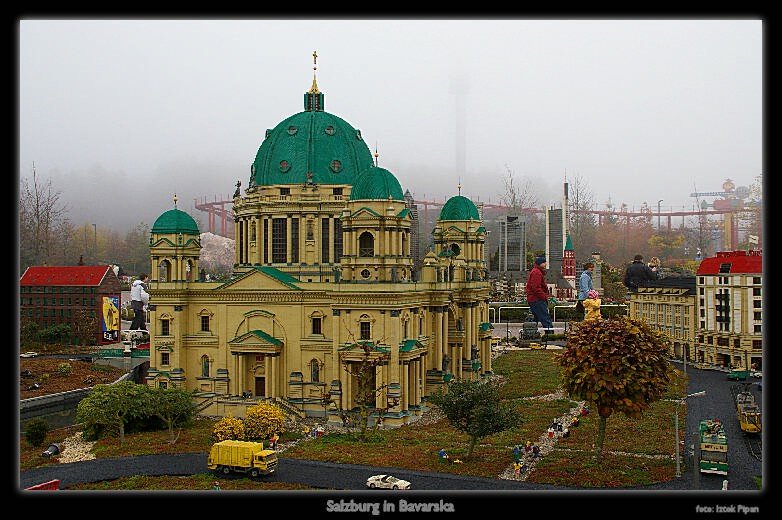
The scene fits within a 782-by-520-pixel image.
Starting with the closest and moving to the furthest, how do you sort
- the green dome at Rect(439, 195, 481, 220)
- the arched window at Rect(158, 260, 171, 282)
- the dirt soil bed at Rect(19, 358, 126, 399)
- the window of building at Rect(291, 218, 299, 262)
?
the arched window at Rect(158, 260, 171, 282) < the window of building at Rect(291, 218, 299, 262) < the dirt soil bed at Rect(19, 358, 126, 399) < the green dome at Rect(439, 195, 481, 220)

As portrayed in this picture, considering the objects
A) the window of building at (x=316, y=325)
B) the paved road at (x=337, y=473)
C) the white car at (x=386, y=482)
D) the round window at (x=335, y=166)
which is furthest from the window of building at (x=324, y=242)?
the white car at (x=386, y=482)

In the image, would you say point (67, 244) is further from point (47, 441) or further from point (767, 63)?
point (767, 63)

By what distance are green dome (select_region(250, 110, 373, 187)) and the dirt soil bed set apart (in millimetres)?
22427

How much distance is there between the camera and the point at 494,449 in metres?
40.3

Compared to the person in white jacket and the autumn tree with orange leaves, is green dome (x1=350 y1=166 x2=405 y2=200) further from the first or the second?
the person in white jacket

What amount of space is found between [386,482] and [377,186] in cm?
2058

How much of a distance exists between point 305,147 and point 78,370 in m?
30.1

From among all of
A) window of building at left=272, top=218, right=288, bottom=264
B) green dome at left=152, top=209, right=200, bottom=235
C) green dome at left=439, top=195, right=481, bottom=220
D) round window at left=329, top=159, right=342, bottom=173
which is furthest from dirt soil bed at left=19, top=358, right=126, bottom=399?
green dome at left=439, top=195, right=481, bottom=220

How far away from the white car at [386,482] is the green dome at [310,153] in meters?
28.5

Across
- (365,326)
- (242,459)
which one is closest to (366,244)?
(365,326)

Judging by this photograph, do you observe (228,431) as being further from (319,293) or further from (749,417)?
(749,417)

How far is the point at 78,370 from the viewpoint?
224 ft

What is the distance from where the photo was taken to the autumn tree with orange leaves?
35125 millimetres
